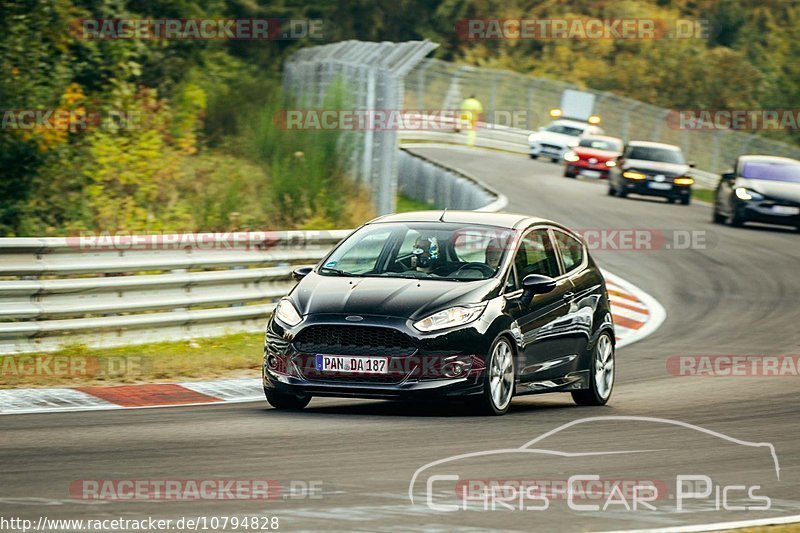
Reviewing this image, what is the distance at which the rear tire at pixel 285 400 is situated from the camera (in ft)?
37.2

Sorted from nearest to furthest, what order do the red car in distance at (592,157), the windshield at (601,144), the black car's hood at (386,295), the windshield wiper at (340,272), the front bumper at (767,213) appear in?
1. the black car's hood at (386,295)
2. the windshield wiper at (340,272)
3. the front bumper at (767,213)
4. the red car in distance at (592,157)
5. the windshield at (601,144)

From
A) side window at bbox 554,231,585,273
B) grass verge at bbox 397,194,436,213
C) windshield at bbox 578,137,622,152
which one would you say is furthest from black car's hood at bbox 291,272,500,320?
windshield at bbox 578,137,622,152

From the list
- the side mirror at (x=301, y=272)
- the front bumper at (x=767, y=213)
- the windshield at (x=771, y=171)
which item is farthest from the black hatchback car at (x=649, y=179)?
the side mirror at (x=301, y=272)

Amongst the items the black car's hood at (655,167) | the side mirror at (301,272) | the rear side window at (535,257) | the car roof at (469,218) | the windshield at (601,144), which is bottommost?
the windshield at (601,144)

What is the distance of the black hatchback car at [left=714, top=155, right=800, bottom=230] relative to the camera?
31.3 m

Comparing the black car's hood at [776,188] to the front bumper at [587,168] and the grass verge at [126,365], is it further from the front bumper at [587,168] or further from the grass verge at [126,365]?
the grass verge at [126,365]

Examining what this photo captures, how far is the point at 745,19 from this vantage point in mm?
77750

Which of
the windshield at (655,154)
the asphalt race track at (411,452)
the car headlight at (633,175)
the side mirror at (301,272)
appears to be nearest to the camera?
the asphalt race track at (411,452)

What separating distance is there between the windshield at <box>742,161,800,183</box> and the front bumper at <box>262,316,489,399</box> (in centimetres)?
2213

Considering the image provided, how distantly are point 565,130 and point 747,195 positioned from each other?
19.7 m

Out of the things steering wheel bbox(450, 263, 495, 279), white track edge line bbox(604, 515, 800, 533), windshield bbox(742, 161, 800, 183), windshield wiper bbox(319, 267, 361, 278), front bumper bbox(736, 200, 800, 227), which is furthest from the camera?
windshield bbox(742, 161, 800, 183)

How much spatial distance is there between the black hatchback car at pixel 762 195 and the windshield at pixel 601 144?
12803 mm

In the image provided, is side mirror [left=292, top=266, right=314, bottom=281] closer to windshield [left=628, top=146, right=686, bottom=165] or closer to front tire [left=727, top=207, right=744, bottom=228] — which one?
front tire [left=727, top=207, right=744, bottom=228]

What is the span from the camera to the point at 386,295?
11055mm
